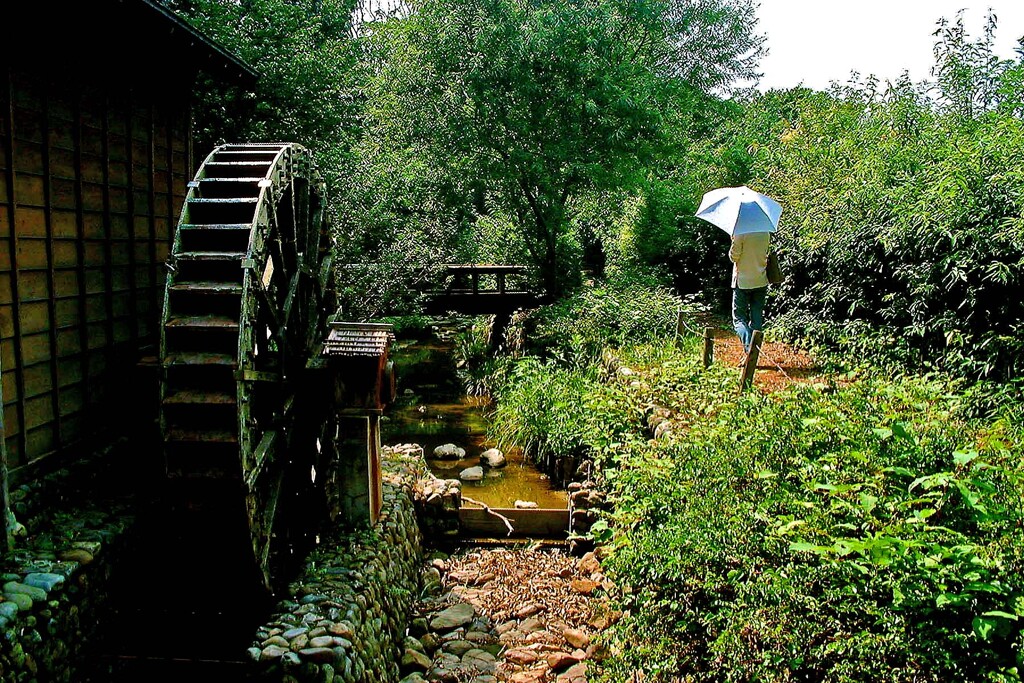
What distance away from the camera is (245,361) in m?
4.65

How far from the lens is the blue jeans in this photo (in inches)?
317

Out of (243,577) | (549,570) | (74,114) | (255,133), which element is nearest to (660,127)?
(255,133)

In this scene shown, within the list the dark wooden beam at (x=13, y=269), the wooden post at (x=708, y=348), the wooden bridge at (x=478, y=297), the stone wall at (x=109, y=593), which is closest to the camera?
the stone wall at (x=109, y=593)

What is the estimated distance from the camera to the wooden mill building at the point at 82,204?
4.96 m

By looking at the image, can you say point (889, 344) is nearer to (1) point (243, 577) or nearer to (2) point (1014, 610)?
(2) point (1014, 610)

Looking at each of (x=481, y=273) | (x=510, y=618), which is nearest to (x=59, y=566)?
(x=510, y=618)

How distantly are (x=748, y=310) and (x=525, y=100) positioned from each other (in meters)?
7.96

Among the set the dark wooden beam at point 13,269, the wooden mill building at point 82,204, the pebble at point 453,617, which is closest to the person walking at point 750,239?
the pebble at point 453,617

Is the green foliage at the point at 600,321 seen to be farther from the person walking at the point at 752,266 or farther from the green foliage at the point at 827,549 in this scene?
the green foliage at the point at 827,549

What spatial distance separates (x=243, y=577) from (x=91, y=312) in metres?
2.50

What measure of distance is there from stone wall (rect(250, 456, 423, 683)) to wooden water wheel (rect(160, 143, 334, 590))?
33 centimetres

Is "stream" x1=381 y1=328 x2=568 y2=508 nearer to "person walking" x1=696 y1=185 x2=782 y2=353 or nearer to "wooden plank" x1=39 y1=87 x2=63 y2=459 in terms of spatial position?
"person walking" x1=696 y1=185 x2=782 y2=353

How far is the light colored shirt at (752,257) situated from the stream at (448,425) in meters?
3.17

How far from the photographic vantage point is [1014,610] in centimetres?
312
